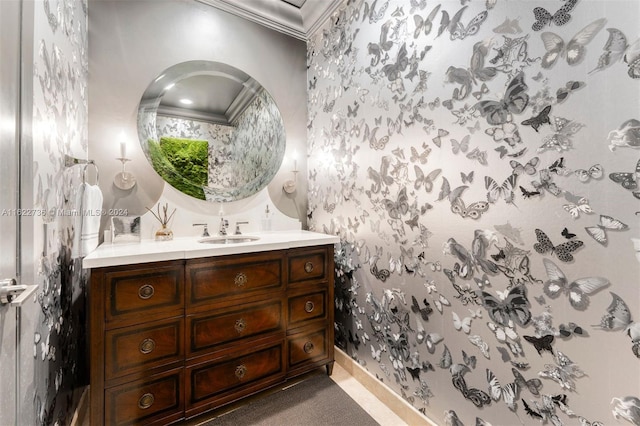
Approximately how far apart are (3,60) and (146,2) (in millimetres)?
1651

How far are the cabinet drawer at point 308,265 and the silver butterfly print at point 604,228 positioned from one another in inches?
51.3

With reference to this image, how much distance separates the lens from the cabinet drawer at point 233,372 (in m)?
1.40

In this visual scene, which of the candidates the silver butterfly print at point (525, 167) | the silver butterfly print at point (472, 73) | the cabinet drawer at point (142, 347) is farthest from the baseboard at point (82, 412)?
the silver butterfly print at point (472, 73)

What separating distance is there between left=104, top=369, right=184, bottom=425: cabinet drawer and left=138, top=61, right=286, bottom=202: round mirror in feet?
3.80

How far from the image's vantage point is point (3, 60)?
632 millimetres

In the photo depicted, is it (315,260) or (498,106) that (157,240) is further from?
(498,106)

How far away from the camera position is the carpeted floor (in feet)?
4.91

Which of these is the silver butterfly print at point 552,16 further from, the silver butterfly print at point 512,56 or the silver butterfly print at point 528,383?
the silver butterfly print at point 528,383

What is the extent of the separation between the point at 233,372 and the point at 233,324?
0.88 feet

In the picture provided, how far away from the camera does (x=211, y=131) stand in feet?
6.63

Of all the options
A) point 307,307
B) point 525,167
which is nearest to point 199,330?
point 307,307

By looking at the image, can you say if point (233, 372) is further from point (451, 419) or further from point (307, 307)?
point (451, 419)

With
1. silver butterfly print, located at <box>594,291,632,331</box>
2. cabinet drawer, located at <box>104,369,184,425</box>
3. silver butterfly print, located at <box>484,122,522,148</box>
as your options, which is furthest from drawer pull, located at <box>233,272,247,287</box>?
silver butterfly print, located at <box>594,291,632,331</box>

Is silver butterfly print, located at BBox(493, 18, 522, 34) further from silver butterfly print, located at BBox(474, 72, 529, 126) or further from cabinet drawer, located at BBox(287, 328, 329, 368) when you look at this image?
cabinet drawer, located at BBox(287, 328, 329, 368)
